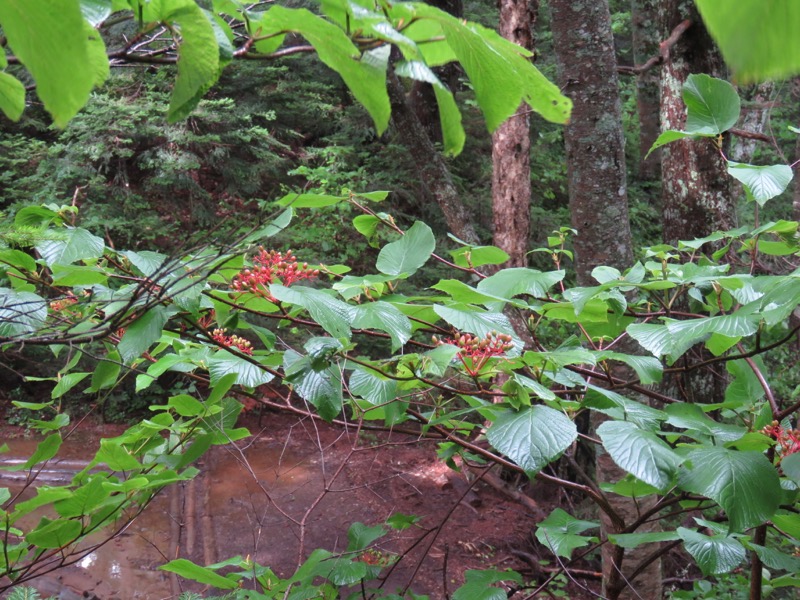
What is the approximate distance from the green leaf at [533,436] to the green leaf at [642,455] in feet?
0.21

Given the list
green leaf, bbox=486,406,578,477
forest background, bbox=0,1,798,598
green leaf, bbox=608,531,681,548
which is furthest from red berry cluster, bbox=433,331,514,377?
green leaf, bbox=608,531,681,548

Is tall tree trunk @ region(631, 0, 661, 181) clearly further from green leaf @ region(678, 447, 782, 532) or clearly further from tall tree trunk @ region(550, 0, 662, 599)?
green leaf @ region(678, 447, 782, 532)

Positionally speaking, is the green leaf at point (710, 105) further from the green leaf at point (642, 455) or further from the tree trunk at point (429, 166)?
the tree trunk at point (429, 166)

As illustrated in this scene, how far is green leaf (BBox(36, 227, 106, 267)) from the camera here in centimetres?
98

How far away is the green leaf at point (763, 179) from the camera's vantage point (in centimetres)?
112

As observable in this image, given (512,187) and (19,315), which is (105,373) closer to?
(19,315)

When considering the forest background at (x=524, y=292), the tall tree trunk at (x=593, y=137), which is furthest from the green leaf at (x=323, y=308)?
the tall tree trunk at (x=593, y=137)

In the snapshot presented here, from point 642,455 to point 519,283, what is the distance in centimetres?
44

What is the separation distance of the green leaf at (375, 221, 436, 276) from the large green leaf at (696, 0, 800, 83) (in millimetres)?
903

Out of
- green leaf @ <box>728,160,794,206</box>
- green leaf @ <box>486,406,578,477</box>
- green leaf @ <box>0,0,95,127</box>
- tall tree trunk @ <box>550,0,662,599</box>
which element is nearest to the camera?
green leaf @ <box>0,0,95,127</box>

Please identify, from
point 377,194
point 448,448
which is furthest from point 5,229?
point 448,448

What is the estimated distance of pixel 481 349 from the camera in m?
0.98

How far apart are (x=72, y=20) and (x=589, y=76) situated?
2.40m

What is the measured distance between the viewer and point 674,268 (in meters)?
1.30
